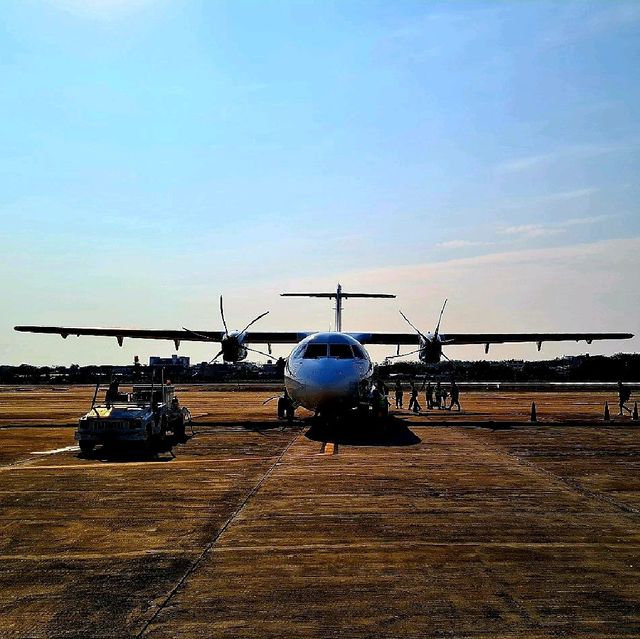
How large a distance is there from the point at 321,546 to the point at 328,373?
44.5 ft

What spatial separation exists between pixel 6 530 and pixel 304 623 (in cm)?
521

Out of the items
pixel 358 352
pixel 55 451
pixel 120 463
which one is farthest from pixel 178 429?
pixel 358 352

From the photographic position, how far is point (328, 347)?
924 inches

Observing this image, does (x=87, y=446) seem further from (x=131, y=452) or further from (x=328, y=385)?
(x=328, y=385)

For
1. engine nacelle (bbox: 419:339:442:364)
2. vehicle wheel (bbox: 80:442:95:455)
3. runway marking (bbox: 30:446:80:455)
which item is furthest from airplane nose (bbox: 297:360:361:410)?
engine nacelle (bbox: 419:339:442:364)

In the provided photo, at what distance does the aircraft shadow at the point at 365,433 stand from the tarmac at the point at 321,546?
3325 millimetres

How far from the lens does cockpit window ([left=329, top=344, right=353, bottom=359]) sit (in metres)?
23.3

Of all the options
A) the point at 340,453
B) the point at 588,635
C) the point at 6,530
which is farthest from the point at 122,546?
the point at 340,453

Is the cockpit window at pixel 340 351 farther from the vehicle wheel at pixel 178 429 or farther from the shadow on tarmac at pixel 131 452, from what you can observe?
the shadow on tarmac at pixel 131 452

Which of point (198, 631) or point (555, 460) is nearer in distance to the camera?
point (198, 631)

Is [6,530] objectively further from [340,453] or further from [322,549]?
[340,453]

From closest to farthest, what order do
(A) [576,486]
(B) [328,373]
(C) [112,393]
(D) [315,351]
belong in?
(A) [576,486] → (C) [112,393] → (B) [328,373] → (D) [315,351]

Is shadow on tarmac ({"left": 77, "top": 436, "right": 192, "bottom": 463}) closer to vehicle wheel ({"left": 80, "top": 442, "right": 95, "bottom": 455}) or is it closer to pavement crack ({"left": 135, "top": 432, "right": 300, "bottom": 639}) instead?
vehicle wheel ({"left": 80, "top": 442, "right": 95, "bottom": 455})

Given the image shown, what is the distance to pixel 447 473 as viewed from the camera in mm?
13953
